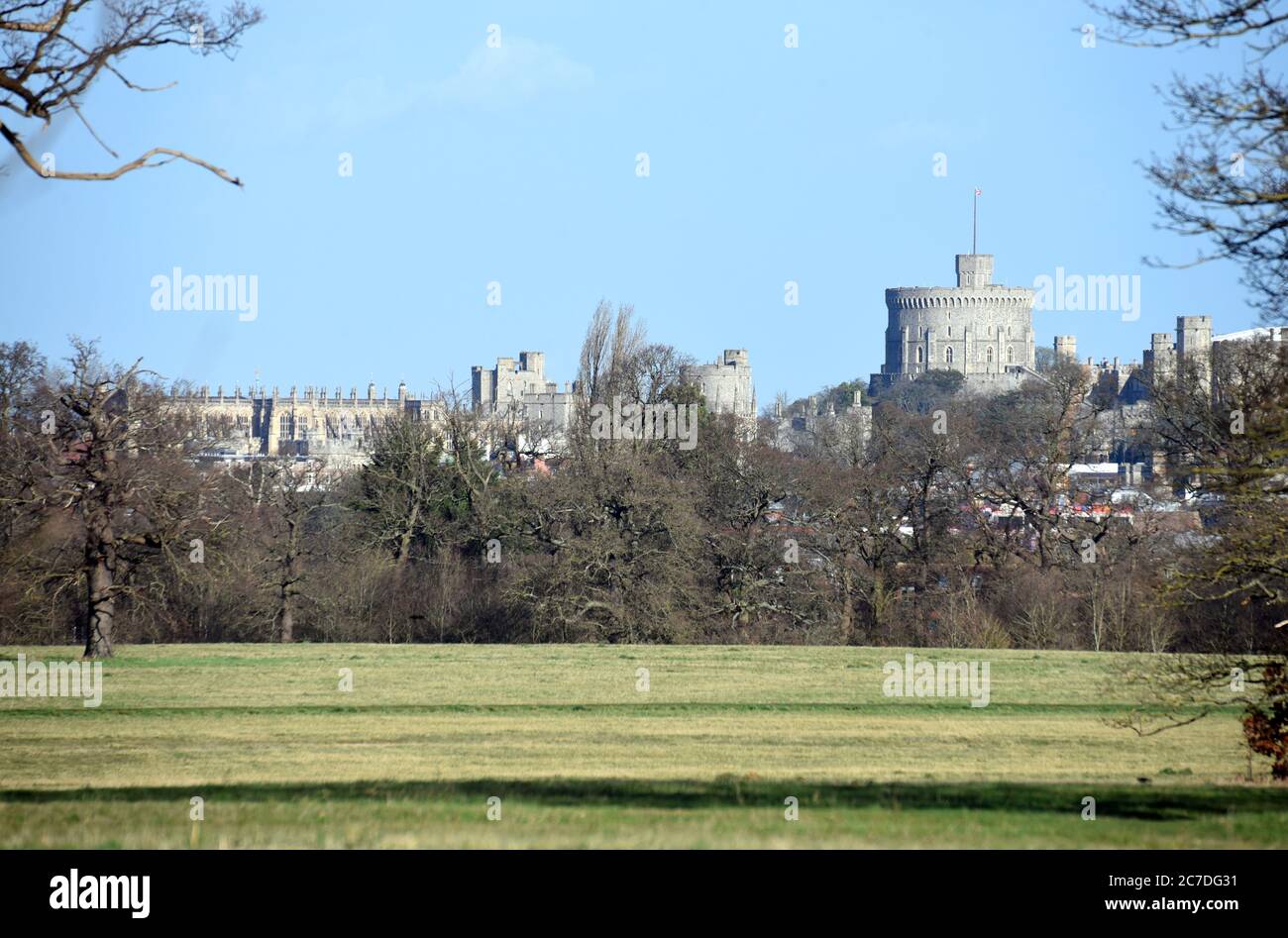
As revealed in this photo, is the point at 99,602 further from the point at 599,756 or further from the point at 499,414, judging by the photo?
the point at 499,414

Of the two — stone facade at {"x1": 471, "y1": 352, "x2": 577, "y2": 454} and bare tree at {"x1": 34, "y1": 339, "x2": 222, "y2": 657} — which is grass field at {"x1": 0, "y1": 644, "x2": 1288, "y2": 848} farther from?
stone facade at {"x1": 471, "y1": 352, "x2": 577, "y2": 454}

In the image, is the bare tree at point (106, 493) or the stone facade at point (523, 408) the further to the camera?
the stone facade at point (523, 408)

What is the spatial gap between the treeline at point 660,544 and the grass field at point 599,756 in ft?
12.7

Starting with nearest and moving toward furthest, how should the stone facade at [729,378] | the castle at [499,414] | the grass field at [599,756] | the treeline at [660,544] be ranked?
the grass field at [599,756]
the treeline at [660,544]
the castle at [499,414]
the stone facade at [729,378]

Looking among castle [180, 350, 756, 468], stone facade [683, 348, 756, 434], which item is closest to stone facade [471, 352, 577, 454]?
castle [180, 350, 756, 468]

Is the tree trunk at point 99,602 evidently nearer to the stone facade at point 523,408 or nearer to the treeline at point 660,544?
the treeline at point 660,544

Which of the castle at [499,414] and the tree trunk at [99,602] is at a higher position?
the castle at [499,414]

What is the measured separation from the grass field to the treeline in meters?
3.86

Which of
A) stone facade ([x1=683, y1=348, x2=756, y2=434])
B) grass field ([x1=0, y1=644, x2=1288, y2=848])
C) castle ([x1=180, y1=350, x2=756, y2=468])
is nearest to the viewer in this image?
grass field ([x1=0, y1=644, x2=1288, y2=848])

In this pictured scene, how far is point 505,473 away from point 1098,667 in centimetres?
2622

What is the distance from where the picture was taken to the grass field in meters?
11.0

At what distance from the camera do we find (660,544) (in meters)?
48.2

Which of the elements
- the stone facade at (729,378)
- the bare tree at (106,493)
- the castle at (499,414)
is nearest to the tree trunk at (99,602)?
the bare tree at (106,493)

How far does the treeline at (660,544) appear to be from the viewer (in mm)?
43125
